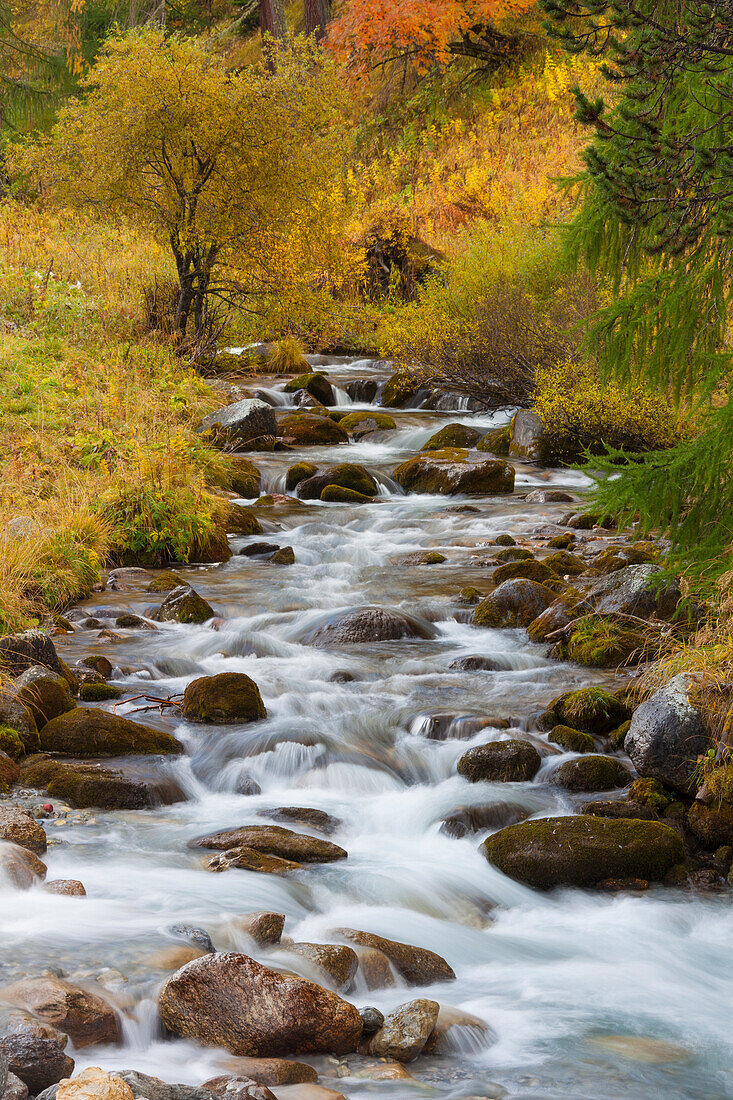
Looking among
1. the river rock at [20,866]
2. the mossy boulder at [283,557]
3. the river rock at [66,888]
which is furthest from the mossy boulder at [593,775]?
the mossy boulder at [283,557]

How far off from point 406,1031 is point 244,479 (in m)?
10.3

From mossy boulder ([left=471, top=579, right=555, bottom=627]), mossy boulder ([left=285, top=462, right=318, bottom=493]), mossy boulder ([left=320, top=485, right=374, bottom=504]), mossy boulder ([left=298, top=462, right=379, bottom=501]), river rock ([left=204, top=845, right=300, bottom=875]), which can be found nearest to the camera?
river rock ([left=204, top=845, right=300, bottom=875])

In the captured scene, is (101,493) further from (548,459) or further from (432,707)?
(548,459)

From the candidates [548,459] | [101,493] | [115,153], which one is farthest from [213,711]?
[115,153]

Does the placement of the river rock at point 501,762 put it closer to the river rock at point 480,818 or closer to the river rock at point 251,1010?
the river rock at point 480,818

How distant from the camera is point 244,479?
13398 mm

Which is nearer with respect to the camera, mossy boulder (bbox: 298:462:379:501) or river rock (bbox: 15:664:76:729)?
river rock (bbox: 15:664:76:729)

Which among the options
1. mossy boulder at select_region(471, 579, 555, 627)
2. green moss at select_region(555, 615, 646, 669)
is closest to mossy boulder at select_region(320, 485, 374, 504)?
mossy boulder at select_region(471, 579, 555, 627)

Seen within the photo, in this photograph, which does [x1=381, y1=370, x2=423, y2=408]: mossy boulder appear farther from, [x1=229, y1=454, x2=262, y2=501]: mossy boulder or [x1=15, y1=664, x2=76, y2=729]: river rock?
[x1=15, y1=664, x2=76, y2=729]: river rock

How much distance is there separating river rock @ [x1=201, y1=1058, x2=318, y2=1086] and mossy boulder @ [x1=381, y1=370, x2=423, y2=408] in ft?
52.1

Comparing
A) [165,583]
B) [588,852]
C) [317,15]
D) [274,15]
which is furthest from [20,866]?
[317,15]

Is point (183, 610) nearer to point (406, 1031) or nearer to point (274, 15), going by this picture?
point (406, 1031)

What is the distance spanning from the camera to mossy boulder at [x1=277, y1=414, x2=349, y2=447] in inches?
635

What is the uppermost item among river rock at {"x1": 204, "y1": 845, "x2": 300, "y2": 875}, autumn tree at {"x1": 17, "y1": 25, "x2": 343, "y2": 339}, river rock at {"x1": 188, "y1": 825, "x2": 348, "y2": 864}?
autumn tree at {"x1": 17, "y1": 25, "x2": 343, "y2": 339}
